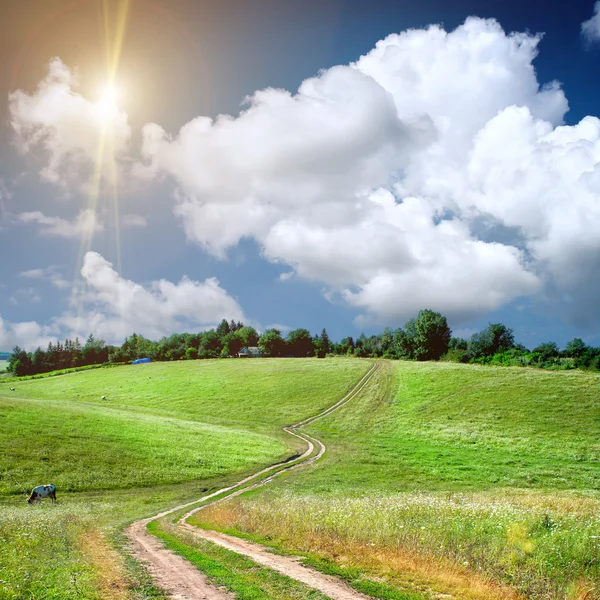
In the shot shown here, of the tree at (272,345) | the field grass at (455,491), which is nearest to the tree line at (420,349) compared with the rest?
the tree at (272,345)

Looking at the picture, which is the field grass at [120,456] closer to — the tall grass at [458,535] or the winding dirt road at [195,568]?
the winding dirt road at [195,568]

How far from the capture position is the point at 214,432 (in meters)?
56.8

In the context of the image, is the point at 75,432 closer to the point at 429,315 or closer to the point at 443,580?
the point at 443,580

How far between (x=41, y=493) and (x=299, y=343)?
154 meters

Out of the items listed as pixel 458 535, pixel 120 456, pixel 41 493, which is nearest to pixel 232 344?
pixel 120 456

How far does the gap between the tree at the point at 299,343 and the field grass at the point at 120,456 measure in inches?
2632

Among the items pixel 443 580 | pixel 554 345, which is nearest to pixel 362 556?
pixel 443 580

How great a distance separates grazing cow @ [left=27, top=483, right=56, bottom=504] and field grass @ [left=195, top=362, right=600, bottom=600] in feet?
41.7

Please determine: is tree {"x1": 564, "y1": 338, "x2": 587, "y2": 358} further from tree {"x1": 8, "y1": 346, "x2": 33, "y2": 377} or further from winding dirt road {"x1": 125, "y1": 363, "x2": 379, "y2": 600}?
tree {"x1": 8, "y1": 346, "x2": 33, "y2": 377}

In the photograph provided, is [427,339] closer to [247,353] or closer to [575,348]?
[575,348]

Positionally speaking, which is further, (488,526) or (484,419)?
(484,419)

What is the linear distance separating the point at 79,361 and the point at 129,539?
205678 mm

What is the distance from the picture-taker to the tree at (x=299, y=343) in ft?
591

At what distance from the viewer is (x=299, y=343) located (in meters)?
182
